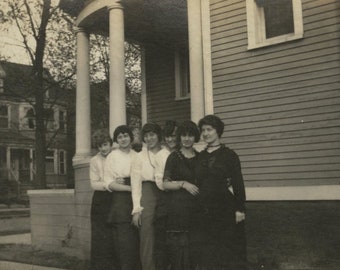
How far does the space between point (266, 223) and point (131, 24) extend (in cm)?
623

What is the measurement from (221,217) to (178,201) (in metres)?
0.45

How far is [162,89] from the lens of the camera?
1267 cm

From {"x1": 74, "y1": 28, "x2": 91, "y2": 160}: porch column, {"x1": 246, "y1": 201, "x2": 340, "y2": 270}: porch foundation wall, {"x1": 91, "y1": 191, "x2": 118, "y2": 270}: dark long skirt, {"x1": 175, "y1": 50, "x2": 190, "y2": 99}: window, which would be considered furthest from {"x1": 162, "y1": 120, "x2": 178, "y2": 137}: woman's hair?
{"x1": 175, "y1": 50, "x2": 190, "y2": 99}: window

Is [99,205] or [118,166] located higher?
[118,166]

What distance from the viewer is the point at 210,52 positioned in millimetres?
8625

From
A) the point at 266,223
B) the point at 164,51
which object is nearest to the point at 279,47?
the point at 266,223

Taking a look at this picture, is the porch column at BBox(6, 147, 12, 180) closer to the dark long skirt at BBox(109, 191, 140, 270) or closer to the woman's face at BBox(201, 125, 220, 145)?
the dark long skirt at BBox(109, 191, 140, 270)

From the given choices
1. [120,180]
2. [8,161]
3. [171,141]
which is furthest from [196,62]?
[8,161]

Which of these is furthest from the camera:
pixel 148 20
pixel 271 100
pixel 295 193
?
pixel 148 20

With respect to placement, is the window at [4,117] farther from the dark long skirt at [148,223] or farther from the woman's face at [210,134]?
the woman's face at [210,134]

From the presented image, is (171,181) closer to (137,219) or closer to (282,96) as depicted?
(137,219)

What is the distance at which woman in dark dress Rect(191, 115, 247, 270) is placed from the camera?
4.05 m

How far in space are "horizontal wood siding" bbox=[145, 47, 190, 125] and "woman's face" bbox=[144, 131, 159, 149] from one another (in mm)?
7096

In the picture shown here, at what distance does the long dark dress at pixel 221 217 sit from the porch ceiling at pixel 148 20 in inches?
240
